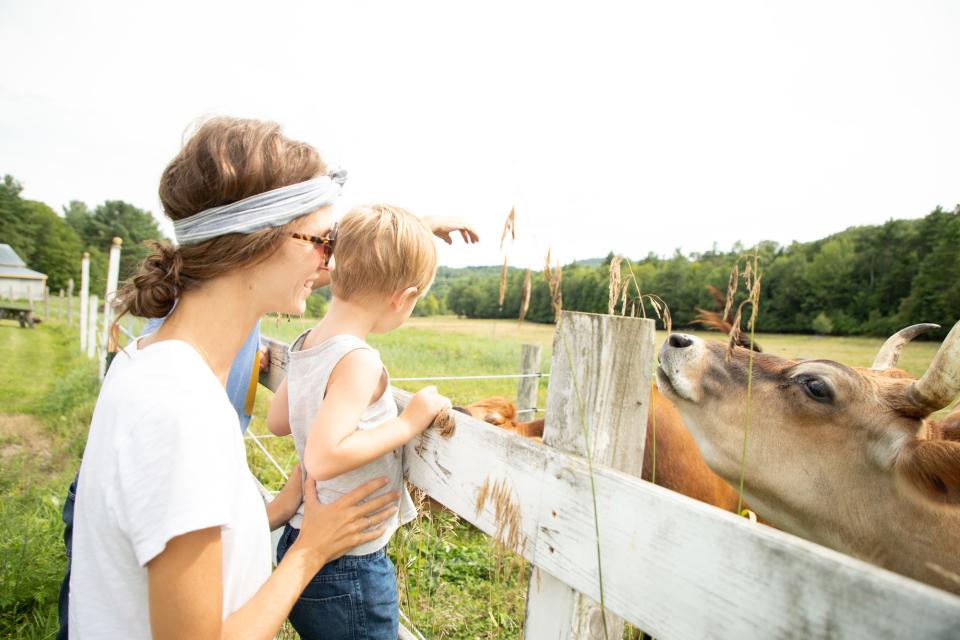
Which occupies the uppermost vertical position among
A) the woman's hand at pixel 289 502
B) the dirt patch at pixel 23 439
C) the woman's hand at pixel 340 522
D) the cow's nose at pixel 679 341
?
the cow's nose at pixel 679 341

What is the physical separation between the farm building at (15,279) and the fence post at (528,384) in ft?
231

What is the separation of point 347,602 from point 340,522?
304 mm

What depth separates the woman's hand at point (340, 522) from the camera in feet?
4.68

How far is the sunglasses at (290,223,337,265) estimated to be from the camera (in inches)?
54.7

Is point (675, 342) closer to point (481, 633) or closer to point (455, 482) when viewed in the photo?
point (455, 482)

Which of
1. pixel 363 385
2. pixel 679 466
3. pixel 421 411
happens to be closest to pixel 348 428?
pixel 363 385

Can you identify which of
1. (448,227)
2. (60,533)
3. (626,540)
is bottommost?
(60,533)

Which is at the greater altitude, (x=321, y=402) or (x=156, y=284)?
(x=156, y=284)

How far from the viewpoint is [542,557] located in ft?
3.97

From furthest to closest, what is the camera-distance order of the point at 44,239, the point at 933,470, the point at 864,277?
the point at 44,239 → the point at 864,277 → the point at 933,470

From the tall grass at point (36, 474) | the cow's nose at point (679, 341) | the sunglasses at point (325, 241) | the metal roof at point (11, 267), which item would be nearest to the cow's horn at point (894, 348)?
the cow's nose at point (679, 341)

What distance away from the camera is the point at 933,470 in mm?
1989

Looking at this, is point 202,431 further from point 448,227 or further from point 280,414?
point 448,227

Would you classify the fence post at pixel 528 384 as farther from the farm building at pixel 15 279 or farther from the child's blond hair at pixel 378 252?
the farm building at pixel 15 279
